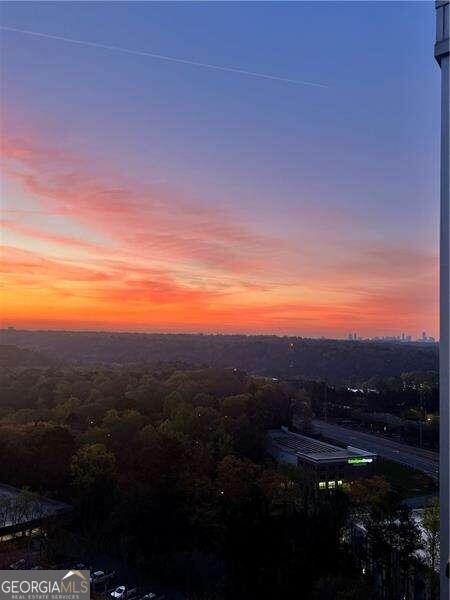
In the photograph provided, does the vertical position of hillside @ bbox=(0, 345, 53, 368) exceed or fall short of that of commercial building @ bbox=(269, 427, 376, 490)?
it exceeds it

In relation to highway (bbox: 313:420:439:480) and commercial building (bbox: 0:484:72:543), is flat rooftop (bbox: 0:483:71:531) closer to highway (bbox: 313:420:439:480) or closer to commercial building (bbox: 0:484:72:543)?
commercial building (bbox: 0:484:72:543)

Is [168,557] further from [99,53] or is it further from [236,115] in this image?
[99,53]

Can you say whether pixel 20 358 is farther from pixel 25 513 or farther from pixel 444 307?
pixel 444 307

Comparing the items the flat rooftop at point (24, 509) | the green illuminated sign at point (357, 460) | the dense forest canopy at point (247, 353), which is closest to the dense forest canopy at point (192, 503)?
the flat rooftop at point (24, 509)

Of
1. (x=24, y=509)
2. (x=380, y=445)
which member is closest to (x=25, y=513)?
(x=24, y=509)

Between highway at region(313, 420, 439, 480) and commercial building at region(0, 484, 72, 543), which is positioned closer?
commercial building at region(0, 484, 72, 543)

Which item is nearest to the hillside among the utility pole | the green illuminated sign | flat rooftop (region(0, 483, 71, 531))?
flat rooftop (region(0, 483, 71, 531))

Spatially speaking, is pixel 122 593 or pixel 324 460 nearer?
pixel 122 593
